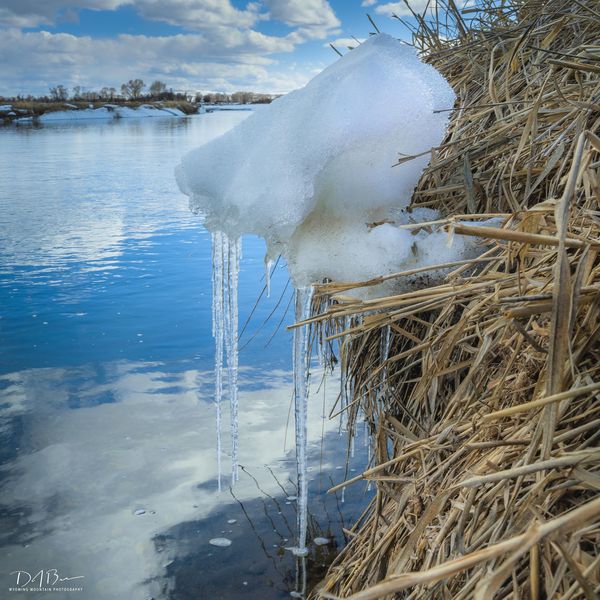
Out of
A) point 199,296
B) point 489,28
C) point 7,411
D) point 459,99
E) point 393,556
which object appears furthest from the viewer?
point 199,296

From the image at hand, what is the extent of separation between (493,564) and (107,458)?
3.56m

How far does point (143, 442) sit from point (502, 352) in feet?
11.1

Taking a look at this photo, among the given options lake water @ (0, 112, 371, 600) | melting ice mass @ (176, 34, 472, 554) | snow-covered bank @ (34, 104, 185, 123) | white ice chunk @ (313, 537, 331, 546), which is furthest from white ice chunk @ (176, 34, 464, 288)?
snow-covered bank @ (34, 104, 185, 123)

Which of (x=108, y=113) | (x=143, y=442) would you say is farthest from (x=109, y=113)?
(x=143, y=442)

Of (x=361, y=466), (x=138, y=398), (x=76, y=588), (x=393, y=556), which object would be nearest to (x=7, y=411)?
(x=138, y=398)

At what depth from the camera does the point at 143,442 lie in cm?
440

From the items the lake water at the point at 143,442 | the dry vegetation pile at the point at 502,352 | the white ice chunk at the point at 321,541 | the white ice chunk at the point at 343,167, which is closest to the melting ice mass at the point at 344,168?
the white ice chunk at the point at 343,167

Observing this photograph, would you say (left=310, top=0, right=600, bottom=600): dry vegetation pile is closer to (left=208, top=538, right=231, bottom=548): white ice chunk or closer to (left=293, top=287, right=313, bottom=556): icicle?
(left=293, top=287, right=313, bottom=556): icicle

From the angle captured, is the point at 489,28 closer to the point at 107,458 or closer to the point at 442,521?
the point at 442,521

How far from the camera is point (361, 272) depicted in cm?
196

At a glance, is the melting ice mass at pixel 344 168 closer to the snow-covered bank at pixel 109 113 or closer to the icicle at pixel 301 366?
the icicle at pixel 301 366

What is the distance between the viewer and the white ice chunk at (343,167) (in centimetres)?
206

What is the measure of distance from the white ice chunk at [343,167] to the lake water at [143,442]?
59 centimetres

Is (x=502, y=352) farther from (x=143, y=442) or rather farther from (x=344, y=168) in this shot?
(x=143, y=442)
